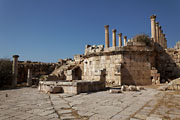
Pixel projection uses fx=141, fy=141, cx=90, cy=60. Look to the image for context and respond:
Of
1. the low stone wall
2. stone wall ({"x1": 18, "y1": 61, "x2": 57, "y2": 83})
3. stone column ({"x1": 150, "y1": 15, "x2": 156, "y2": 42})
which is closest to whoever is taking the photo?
the low stone wall

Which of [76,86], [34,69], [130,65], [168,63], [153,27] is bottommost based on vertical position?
[76,86]

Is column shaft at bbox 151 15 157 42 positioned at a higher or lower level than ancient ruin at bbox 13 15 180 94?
higher

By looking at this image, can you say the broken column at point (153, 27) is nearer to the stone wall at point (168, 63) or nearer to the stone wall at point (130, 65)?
the stone wall at point (168, 63)

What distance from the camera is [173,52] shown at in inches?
503

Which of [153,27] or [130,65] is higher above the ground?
[153,27]

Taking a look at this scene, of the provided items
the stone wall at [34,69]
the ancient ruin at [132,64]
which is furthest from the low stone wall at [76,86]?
the stone wall at [34,69]

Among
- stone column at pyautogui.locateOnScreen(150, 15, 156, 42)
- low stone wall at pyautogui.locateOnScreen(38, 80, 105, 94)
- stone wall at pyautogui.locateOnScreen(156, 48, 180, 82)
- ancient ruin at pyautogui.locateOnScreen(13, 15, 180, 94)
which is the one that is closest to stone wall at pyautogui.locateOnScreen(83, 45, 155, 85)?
ancient ruin at pyautogui.locateOnScreen(13, 15, 180, 94)

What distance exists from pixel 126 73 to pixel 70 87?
5582mm

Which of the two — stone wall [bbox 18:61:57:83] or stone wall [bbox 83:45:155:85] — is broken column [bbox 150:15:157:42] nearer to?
stone wall [bbox 83:45:155:85]

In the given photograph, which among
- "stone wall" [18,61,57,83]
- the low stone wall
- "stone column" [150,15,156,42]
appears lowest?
the low stone wall

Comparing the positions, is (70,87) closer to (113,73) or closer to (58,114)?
(58,114)

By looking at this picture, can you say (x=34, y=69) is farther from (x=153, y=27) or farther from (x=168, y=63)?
(x=168, y=63)

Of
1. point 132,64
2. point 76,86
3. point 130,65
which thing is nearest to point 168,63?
point 132,64

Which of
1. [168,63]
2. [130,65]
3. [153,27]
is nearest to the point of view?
[130,65]
